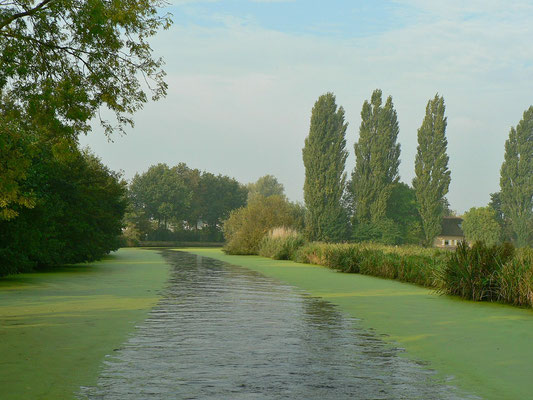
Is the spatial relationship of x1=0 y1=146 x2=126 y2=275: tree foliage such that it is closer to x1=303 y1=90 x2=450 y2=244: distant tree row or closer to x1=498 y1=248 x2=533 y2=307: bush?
x1=498 y1=248 x2=533 y2=307: bush

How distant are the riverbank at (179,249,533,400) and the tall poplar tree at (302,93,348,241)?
41392 mm

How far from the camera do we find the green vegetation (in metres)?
60.2

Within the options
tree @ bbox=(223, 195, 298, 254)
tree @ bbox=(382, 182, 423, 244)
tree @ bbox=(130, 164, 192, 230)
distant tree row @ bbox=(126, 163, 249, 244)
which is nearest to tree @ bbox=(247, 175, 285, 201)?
distant tree row @ bbox=(126, 163, 249, 244)

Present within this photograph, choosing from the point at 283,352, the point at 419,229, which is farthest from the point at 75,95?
the point at 419,229

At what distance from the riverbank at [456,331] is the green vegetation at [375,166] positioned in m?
44.1

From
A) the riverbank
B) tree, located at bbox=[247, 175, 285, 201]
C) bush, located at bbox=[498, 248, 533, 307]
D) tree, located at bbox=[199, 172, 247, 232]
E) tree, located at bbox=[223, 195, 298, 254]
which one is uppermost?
tree, located at bbox=[247, 175, 285, 201]

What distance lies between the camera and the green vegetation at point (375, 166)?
60.2m

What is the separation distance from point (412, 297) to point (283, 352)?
7822 millimetres

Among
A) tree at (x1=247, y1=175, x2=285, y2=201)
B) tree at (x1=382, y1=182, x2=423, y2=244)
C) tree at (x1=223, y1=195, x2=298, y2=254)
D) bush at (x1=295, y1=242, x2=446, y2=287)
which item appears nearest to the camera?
bush at (x1=295, y1=242, x2=446, y2=287)

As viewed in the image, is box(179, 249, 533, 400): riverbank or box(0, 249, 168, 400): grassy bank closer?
box(0, 249, 168, 400): grassy bank

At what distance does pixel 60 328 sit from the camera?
30.1ft

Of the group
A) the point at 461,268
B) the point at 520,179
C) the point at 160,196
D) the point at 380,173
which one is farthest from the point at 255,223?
the point at 160,196

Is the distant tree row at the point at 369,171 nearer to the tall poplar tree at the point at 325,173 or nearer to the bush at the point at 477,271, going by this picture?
the tall poplar tree at the point at 325,173

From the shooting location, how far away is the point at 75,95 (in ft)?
38.5
